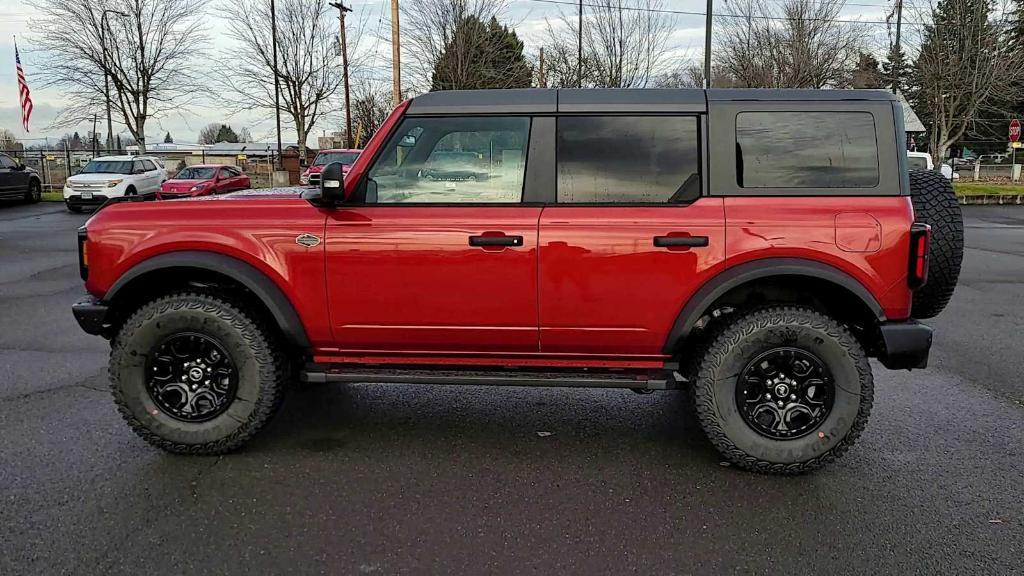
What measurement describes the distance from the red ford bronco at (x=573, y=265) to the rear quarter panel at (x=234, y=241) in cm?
1

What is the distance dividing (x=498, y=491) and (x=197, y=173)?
23.0 m

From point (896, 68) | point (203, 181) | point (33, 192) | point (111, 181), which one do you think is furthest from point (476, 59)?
point (896, 68)

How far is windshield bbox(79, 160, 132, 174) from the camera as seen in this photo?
73.8ft

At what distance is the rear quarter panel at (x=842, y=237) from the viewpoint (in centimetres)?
342

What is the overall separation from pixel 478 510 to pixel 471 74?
24.0 m

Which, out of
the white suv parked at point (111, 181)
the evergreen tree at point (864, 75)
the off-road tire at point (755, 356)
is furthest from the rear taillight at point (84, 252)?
the evergreen tree at point (864, 75)

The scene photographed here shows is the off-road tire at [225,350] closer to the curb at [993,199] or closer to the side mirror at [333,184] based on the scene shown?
the side mirror at [333,184]

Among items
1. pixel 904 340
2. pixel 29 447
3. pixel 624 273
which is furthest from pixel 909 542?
pixel 29 447

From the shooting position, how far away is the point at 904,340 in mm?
3457

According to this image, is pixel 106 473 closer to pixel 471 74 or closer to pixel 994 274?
pixel 994 274

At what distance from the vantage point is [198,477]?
11.6 feet

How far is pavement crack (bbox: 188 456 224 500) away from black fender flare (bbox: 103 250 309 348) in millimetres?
746

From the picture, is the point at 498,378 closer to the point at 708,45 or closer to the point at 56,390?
the point at 56,390

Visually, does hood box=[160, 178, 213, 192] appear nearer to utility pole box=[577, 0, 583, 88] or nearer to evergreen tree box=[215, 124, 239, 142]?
utility pole box=[577, 0, 583, 88]
